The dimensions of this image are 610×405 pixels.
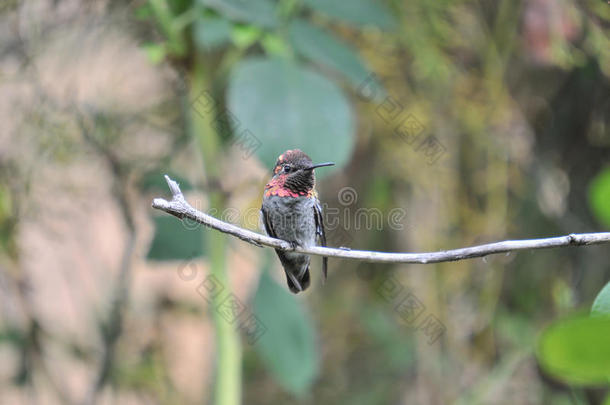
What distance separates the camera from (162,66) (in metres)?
2.55

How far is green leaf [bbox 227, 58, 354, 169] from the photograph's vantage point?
58.5 inches

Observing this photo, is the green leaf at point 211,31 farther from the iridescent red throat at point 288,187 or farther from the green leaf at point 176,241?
the green leaf at point 176,241

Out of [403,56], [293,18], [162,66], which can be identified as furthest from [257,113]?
[403,56]

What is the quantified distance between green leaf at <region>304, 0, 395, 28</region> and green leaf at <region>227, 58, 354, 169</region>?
23 centimetres

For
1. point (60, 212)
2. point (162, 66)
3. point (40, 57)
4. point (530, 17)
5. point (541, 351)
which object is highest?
point (40, 57)

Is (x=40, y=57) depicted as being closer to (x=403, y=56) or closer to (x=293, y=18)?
(x=293, y=18)

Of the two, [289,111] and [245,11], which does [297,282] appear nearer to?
[289,111]

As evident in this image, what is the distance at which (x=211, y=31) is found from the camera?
1723 mm

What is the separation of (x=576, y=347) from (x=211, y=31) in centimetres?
153

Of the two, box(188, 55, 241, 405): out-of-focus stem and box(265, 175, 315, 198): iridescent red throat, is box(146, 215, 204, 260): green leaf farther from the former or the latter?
box(265, 175, 315, 198): iridescent red throat

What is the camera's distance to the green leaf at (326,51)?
1779 mm

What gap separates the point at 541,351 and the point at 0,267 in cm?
280

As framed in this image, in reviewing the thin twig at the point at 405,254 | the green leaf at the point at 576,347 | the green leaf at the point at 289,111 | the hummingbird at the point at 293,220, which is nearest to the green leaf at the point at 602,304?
the green leaf at the point at 576,347

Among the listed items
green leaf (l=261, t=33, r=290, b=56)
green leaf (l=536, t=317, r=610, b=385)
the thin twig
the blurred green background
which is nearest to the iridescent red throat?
the blurred green background
